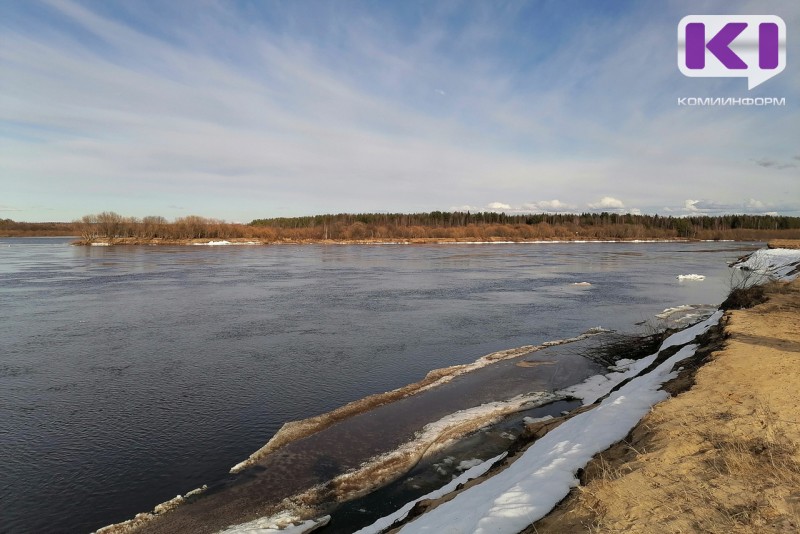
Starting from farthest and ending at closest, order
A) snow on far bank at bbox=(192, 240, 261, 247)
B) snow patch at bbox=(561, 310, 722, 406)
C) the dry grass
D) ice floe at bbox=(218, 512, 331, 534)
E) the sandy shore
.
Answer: snow on far bank at bbox=(192, 240, 261, 247) < snow patch at bbox=(561, 310, 722, 406) < ice floe at bbox=(218, 512, 331, 534) < the sandy shore < the dry grass

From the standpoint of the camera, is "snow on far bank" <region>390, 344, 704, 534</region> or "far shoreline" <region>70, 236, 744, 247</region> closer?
"snow on far bank" <region>390, 344, 704, 534</region>

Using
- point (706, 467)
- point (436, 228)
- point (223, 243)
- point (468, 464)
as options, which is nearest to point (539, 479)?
point (706, 467)

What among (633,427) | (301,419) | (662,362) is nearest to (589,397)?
(662,362)

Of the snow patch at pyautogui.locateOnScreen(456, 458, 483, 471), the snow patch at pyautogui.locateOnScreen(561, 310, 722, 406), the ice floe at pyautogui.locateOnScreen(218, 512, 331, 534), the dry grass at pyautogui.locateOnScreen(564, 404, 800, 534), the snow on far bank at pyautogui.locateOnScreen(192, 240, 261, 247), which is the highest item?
the snow on far bank at pyautogui.locateOnScreen(192, 240, 261, 247)

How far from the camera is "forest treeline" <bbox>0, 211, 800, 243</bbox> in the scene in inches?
3649

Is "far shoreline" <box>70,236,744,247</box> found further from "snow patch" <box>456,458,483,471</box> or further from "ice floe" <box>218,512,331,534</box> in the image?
"ice floe" <box>218,512,331,534</box>

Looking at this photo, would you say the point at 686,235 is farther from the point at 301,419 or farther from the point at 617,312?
the point at 301,419

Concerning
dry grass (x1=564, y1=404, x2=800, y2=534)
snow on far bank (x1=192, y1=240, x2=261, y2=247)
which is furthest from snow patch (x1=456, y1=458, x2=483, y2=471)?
snow on far bank (x1=192, y1=240, x2=261, y2=247)

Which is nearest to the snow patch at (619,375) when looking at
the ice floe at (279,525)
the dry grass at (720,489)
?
the dry grass at (720,489)

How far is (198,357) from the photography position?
43.3ft

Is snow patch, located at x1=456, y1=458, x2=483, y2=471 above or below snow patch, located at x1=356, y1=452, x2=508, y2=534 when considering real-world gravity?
below

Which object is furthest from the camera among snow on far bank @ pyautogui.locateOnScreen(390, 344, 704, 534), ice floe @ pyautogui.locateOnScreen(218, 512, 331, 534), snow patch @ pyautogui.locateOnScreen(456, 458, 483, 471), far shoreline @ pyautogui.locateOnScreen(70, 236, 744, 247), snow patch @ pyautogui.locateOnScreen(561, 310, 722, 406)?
far shoreline @ pyautogui.locateOnScreen(70, 236, 744, 247)

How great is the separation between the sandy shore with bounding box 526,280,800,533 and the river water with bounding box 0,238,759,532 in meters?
5.65

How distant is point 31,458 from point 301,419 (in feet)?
14.3
